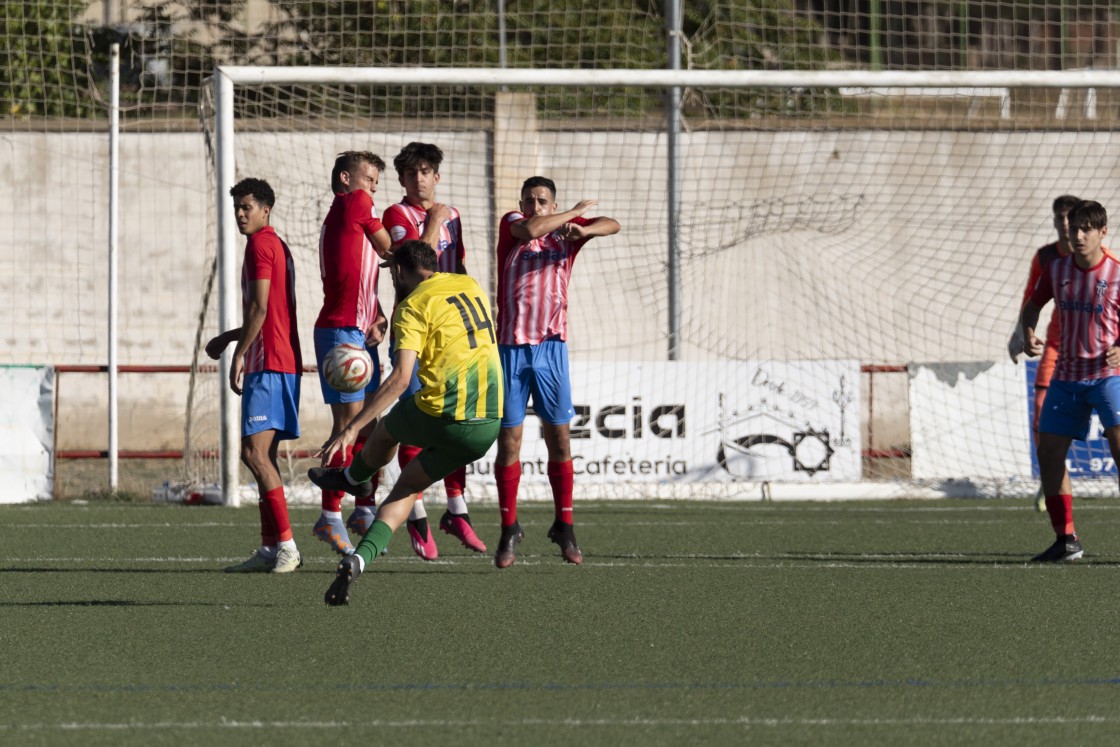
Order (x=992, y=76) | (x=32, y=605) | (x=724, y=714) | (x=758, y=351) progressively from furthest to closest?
(x=758, y=351) < (x=992, y=76) < (x=32, y=605) < (x=724, y=714)

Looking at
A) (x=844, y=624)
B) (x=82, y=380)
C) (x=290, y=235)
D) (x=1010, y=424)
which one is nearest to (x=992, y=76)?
(x=1010, y=424)

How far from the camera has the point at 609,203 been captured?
16.1 meters

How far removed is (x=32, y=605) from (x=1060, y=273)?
5455 millimetres

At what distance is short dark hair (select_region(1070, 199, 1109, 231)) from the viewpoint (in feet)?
28.1

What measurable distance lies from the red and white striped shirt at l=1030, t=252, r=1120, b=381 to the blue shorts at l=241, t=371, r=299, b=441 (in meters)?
4.05

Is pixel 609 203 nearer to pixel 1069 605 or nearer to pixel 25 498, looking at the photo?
pixel 25 498

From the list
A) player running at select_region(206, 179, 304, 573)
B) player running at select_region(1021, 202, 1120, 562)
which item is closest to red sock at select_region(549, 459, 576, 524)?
player running at select_region(206, 179, 304, 573)

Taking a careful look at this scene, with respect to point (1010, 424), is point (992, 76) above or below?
above

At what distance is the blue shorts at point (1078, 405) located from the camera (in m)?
8.61

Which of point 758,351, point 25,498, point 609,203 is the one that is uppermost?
→ point 609,203

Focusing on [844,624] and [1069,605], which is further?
[1069,605]

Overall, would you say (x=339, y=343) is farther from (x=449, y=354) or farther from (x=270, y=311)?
(x=449, y=354)

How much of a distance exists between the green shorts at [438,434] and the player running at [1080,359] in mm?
3496

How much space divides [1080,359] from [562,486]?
9.26ft
